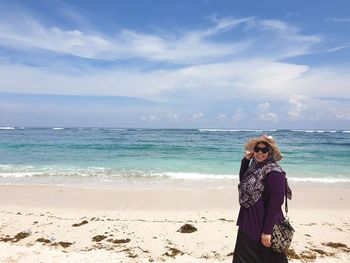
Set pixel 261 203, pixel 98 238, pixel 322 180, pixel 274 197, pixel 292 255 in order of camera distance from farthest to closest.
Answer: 1. pixel 322 180
2. pixel 98 238
3. pixel 292 255
4. pixel 261 203
5. pixel 274 197

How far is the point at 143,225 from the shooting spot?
629cm

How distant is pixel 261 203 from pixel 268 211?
0.10 m

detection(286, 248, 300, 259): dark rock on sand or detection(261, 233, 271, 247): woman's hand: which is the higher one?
detection(261, 233, 271, 247): woman's hand

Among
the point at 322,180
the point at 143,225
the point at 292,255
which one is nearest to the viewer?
the point at 292,255

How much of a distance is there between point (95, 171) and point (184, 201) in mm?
7003

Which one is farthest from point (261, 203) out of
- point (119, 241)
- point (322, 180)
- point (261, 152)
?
point (322, 180)

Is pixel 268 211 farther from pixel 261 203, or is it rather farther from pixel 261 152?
pixel 261 152

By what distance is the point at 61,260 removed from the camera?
465 centimetres

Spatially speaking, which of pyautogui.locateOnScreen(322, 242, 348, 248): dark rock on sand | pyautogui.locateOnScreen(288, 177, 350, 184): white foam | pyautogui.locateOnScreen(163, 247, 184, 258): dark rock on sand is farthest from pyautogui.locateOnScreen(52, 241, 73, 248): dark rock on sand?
pyautogui.locateOnScreen(288, 177, 350, 184): white foam

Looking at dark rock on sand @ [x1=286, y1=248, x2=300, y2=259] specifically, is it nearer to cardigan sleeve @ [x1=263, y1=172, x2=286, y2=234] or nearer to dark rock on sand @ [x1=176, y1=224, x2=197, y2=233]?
dark rock on sand @ [x1=176, y1=224, x2=197, y2=233]

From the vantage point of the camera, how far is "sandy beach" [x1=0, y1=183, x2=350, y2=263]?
4.93 meters

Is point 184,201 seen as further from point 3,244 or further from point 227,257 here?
point 3,244

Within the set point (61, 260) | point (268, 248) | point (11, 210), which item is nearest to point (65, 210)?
point (11, 210)

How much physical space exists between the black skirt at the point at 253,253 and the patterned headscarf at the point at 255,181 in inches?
14.4
